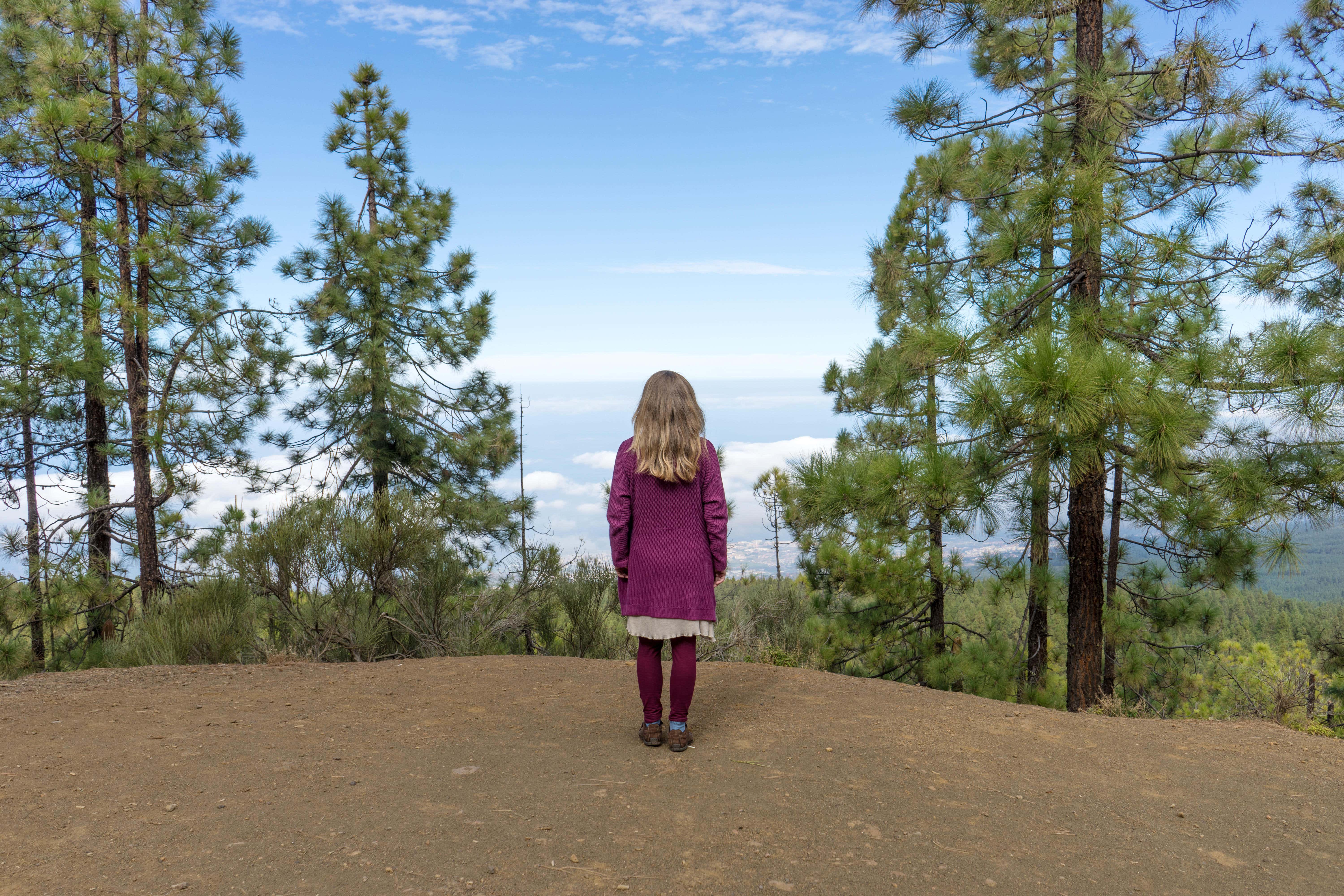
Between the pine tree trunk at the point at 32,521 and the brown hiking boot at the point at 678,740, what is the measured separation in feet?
33.9

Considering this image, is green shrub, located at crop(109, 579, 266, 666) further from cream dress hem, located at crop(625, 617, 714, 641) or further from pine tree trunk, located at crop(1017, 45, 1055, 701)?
pine tree trunk, located at crop(1017, 45, 1055, 701)

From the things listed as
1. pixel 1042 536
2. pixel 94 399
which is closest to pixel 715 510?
pixel 1042 536

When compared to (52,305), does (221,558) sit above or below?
below

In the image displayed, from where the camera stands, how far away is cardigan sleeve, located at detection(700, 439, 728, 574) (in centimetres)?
407

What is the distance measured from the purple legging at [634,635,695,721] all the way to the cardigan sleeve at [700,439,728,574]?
17.3 inches

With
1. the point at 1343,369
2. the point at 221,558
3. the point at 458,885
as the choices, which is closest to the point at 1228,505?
the point at 1343,369

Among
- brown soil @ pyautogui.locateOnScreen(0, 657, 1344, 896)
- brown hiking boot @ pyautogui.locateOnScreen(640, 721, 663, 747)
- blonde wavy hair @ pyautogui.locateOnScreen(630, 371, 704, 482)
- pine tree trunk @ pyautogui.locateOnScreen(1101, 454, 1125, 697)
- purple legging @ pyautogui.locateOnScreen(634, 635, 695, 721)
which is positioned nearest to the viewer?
brown soil @ pyautogui.locateOnScreen(0, 657, 1344, 896)

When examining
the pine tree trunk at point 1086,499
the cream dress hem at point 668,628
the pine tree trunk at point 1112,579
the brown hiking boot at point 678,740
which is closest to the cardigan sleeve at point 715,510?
the cream dress hem at point 668,628

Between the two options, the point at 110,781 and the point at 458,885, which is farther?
the point at 110,781

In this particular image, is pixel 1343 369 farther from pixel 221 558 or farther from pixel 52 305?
pixel 52 305

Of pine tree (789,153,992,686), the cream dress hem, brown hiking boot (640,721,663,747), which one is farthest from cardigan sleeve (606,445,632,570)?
pine tree (789,153,992,686)

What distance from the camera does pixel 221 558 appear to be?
7816mm

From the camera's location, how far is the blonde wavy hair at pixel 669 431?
13.1 feet

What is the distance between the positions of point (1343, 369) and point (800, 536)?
5.58 m
